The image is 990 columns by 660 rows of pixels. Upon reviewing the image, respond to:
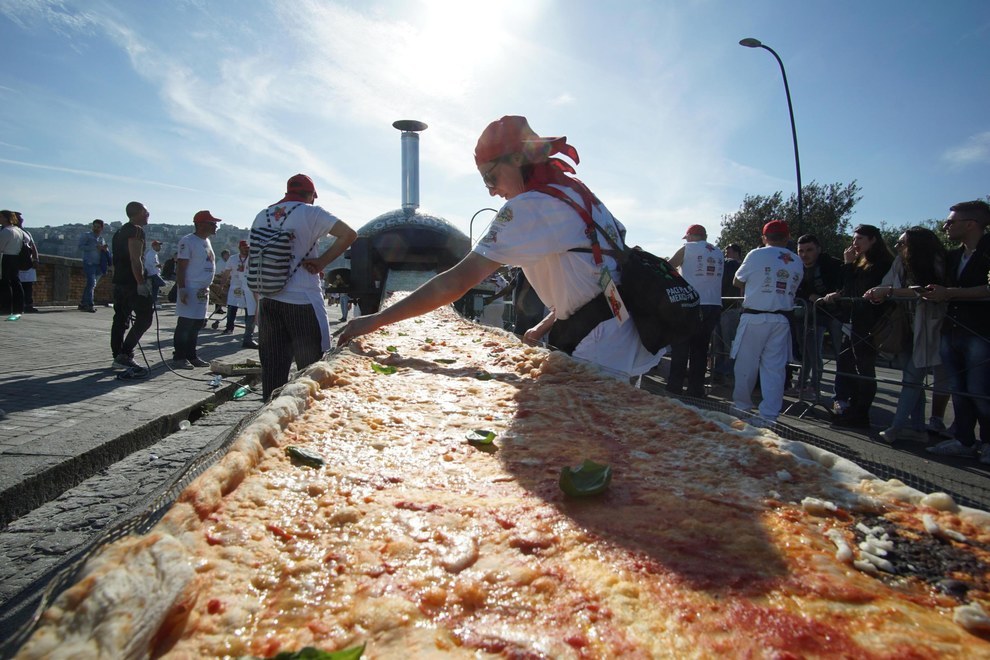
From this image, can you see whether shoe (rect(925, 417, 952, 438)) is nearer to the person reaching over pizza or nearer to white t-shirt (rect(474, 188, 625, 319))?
the person reaching over pizza

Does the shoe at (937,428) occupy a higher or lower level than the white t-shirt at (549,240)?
lower

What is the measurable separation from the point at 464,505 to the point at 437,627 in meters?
0.36

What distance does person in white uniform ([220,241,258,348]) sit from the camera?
34.7 ft

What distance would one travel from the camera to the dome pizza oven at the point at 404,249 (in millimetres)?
11383

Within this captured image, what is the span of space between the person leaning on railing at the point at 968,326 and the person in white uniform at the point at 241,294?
1019cm

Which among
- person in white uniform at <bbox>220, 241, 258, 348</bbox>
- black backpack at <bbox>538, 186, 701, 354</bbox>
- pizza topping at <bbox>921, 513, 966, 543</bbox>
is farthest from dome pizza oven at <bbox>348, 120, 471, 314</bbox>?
pizza topping at <bbox>921, 513, 966, 543</bbox>

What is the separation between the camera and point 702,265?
7141 millimetres

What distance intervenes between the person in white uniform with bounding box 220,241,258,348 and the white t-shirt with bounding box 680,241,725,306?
7794 mm

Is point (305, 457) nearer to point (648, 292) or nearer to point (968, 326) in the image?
point (648, 292)

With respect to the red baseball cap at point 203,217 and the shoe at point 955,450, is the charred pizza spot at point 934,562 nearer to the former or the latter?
the shoe at point 955,450

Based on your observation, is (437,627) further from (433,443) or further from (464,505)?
(433,443)

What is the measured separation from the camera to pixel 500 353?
2971 mm

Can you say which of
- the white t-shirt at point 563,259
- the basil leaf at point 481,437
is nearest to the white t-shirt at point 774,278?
the white t-shirt at point 563,259

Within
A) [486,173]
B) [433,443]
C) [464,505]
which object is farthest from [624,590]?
[486,173]
